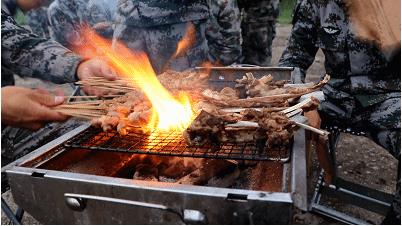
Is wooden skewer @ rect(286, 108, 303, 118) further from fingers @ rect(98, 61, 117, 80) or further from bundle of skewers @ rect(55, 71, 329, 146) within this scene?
fingers @ rect(98, 61, 117, 80)

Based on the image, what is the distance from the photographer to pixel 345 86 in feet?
13.0

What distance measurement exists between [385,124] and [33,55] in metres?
3.81

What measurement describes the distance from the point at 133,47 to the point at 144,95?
10.4 feet

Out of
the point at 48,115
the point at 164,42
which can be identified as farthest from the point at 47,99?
the point at 164,42

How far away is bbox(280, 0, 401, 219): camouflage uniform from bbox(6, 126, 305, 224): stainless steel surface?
149 cm

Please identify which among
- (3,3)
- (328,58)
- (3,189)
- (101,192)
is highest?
(3,3)

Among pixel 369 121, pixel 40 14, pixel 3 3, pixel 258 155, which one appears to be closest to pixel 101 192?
pixel 258 155

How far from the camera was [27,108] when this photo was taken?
269 cm

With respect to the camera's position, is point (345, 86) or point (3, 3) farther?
point (3, 3)

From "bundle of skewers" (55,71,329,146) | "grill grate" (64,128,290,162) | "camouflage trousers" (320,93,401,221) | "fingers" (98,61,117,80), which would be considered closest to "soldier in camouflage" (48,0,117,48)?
"fingers" (98,61,117,80)

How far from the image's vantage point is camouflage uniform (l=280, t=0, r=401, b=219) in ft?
11.5

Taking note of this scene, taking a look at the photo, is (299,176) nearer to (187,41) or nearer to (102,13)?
(187,41)

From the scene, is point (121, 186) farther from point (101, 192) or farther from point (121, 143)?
point (121, 143)

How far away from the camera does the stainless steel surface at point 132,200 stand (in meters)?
1.88
